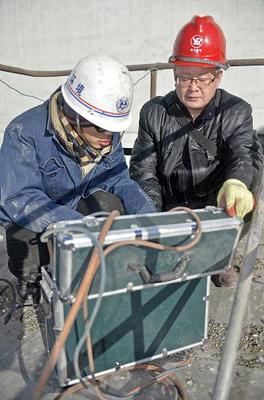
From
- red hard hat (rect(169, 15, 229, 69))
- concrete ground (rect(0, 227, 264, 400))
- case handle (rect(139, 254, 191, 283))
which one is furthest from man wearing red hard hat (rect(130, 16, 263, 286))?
case handle (rect(139, 254, 191, 283))

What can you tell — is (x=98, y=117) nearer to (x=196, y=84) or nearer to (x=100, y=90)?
(x=100, y=90)

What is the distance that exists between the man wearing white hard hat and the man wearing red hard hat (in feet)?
1.30

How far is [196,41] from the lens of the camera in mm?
2277

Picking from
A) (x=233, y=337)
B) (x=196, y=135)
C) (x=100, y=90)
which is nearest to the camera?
(x=233, y=337)

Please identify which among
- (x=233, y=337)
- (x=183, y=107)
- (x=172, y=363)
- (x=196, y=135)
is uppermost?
(x=183, y=107)

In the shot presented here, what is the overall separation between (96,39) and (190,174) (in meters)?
4.63

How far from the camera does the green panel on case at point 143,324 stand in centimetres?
143

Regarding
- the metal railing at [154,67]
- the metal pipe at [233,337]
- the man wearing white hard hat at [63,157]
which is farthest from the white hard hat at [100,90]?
the metal railing at [154,67]

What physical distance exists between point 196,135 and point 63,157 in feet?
3.03

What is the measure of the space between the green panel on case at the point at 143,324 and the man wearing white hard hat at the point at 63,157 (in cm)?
55

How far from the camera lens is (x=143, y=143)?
104 inches

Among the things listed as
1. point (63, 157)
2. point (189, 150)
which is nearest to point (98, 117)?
point (63, 157)

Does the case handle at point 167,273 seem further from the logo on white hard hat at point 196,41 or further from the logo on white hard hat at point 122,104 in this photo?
the logo on white hard hat at point 196,41

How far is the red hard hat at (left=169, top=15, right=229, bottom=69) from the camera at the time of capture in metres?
2.26
